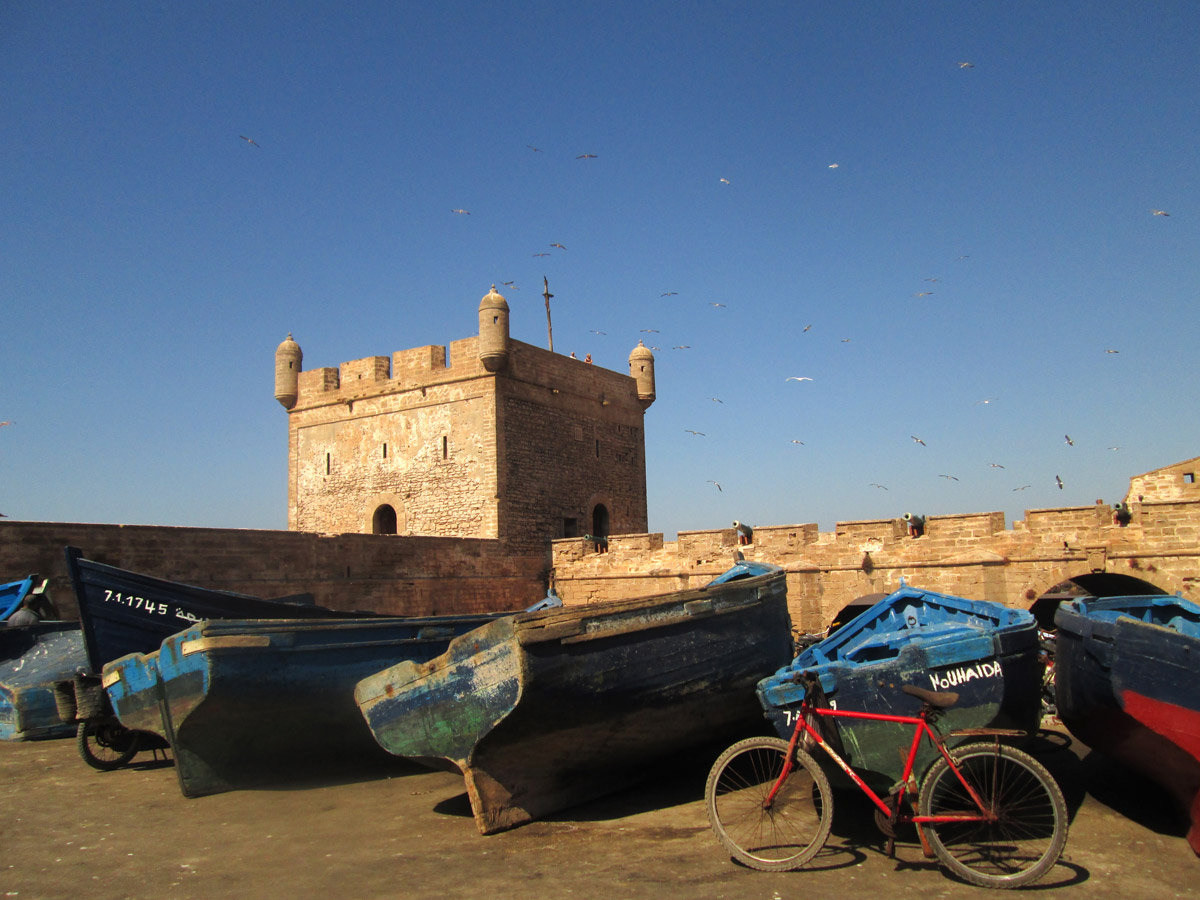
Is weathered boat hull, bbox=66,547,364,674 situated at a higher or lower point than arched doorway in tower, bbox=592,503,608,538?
lower

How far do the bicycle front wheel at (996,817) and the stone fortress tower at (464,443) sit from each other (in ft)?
46.3

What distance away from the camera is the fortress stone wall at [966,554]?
40.7 ft

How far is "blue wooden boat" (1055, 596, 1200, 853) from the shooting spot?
15.1 ft

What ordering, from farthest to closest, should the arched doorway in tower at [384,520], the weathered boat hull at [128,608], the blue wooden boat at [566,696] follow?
the arched doorway in tower at [384,520]
the weathered boat hull at [128,608]
the blue wooden boat at [566,696]

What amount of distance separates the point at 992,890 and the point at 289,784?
5461mm

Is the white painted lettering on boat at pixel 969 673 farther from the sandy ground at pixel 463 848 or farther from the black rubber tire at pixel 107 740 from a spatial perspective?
the black rubber tire at pixel 107 740

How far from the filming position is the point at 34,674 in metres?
9.34

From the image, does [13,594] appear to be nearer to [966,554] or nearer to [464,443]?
[464,443]

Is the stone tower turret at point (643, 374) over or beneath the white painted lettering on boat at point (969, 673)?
over

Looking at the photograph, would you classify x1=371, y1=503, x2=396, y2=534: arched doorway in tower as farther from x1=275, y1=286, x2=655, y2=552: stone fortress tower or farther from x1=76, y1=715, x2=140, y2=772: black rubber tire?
x1=76, y1=715, x2=140, y2=772: black rubber tire

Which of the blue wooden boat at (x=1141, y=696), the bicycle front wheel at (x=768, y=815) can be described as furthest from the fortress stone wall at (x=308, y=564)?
the blue wooden boat at (x=1141, y=696)

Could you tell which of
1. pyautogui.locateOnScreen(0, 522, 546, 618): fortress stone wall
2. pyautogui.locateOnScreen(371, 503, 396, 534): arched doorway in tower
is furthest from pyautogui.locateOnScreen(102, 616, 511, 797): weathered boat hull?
pyautogui.locateOnScreen(371, 503, 396, 534): arched doorway in tower

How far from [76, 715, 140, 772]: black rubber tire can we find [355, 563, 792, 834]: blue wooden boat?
126 inches

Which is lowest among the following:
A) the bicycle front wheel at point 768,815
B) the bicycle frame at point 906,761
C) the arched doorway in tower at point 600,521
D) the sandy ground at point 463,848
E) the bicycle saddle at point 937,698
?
the sandy ground at point 463,848
